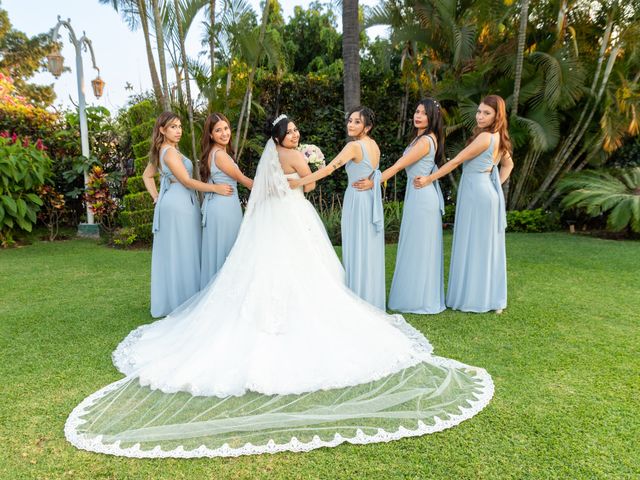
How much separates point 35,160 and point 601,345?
32.4ft

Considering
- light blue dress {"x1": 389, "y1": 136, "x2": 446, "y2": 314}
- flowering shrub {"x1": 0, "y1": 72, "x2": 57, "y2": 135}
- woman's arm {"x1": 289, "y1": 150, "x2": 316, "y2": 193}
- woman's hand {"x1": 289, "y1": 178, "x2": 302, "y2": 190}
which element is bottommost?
light blue dress {"x1": 389, "y1": 136, "x2": 446, "y2": 314}

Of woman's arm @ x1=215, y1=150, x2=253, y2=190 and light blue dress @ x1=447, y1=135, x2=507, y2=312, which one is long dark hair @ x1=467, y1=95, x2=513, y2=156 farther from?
woman's arm @ x1=215, y1=150, x2=253, y2=190

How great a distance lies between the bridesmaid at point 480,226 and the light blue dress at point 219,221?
1.96 m

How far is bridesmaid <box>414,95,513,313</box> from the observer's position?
4.57 m

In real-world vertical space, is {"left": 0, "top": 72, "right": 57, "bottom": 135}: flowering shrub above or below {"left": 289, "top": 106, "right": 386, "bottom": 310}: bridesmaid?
above

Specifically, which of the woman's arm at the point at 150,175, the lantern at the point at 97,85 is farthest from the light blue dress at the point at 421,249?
the lantern at the point at 97,85

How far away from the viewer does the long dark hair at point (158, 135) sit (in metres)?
4.42

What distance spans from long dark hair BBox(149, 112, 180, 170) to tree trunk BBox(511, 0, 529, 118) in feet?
23.8

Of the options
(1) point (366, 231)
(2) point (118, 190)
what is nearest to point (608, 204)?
(1) point (366, 231)

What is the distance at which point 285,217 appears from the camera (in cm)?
387

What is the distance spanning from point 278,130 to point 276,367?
2084 millimetres

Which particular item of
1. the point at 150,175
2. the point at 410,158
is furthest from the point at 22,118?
the point at 410,158

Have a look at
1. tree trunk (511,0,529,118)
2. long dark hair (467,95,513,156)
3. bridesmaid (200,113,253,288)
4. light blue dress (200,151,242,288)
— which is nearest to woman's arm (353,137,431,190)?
long dark hair (467,95,513,156)

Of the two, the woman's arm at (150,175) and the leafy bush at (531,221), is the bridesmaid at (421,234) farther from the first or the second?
the leafy bush at (531,221)
